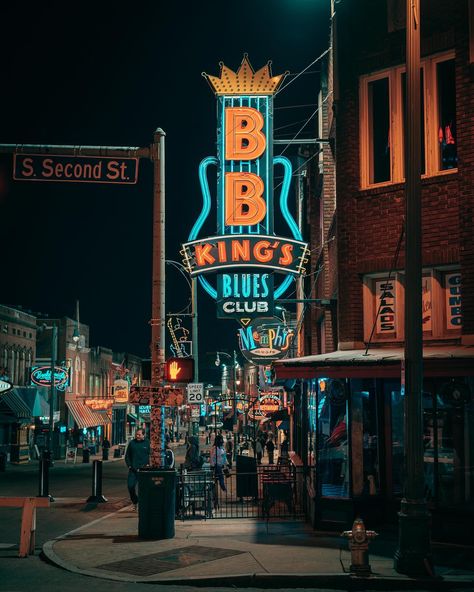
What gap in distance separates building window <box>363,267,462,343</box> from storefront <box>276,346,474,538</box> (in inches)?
28.5

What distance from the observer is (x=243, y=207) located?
781 inches

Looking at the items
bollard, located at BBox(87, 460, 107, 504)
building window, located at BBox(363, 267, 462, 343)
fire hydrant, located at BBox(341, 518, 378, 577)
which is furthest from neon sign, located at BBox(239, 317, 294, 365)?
fire hydrant, located at BBox(341, 518, 378, 577)

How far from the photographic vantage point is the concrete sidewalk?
35.4ft

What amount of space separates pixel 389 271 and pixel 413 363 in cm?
488

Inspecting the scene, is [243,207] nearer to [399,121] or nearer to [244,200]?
[244,200]

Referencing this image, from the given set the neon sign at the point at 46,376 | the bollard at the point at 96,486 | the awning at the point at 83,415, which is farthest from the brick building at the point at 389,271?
the awning at the point at 83,415

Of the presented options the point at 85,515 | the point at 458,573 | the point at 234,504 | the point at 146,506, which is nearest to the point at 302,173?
the point at 234,504

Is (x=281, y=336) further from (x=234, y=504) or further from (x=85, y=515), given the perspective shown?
(x=85, y=515)

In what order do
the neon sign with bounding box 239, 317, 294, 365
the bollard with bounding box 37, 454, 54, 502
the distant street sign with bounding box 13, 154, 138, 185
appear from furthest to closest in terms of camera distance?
1. the neon sign with bounding box 239, 317, 294, 365
2. the bollard with bounding box 37, 454, 54, 502
3. the distant street sign with bounding box 13, 154, 138, 185

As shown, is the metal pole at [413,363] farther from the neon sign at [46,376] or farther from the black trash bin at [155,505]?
the neon sign at [46,376]

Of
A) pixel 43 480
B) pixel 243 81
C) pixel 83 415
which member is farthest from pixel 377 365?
pixel 83 415

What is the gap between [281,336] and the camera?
1155 inches

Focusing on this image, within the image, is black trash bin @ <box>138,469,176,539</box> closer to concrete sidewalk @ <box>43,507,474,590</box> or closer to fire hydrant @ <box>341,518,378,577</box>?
concrete sidewalk @ <box>43,507,474,590</box>

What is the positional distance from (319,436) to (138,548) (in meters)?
4.15
